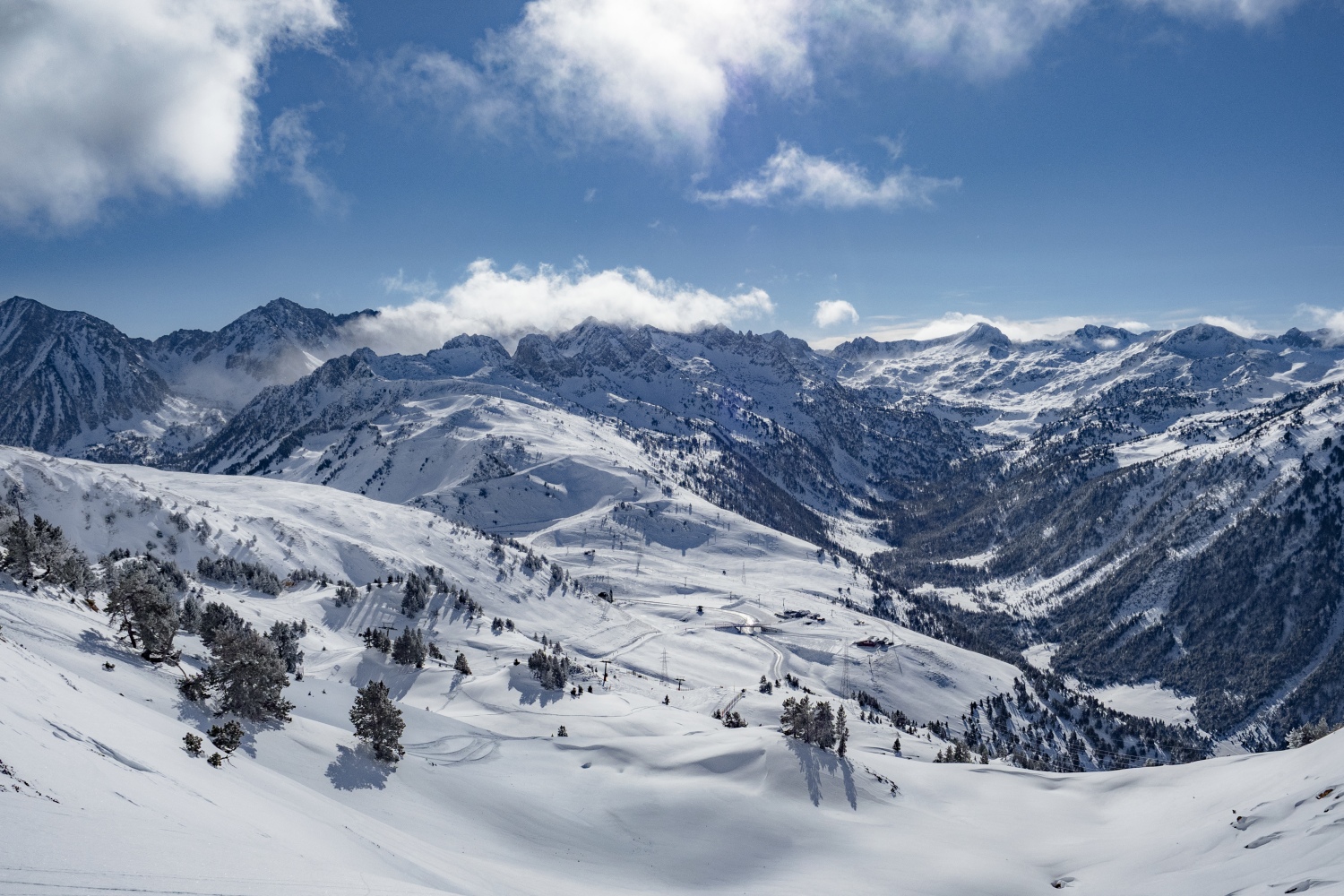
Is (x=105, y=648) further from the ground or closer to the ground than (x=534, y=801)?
further from the ground

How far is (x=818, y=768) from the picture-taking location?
54500 millimetres

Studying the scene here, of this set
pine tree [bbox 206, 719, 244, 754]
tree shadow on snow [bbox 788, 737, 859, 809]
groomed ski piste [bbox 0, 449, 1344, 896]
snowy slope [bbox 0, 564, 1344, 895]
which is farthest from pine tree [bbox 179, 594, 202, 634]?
tree shadow on snow [bbox 788, 737, 859, 809]

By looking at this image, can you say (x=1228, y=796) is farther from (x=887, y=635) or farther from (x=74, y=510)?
(x=74, y=510)

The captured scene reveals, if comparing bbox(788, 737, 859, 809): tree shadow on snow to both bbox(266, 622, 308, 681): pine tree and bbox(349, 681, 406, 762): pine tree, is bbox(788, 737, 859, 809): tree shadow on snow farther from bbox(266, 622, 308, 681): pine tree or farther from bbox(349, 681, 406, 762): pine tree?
bbox(266, 622, 308, 681): pine tree

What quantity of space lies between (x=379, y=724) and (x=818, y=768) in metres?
34.0

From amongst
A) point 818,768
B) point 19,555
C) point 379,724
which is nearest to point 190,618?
point 19,555

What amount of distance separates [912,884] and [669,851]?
14699 millimetres

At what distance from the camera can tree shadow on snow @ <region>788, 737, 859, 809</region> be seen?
51.8m

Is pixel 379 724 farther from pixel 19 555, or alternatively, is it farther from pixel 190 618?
pixel 19 555

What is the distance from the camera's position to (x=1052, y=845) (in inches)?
1784

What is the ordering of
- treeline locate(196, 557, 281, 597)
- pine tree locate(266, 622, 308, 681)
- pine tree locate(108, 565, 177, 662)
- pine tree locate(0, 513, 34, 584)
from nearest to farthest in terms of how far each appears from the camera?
pine tree locate(108, 565, 177, 662) → pine tree locate(0, 513, 34, 584) → pine tree locate(266, 622, 308, 681) → treeline locate(196, 557, 281, 597)

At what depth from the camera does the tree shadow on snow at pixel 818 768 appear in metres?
51.8

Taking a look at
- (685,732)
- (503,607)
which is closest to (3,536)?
(685,732)

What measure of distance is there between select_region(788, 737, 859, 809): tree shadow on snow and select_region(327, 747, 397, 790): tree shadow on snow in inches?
1216
